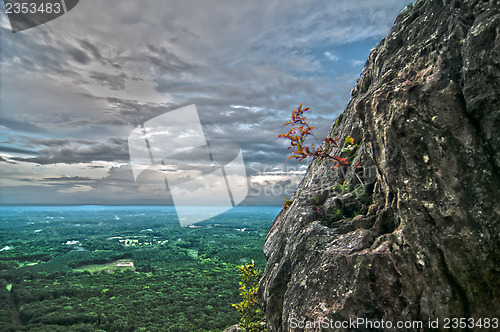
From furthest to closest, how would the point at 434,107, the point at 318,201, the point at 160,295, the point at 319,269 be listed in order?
the point at 160,295 < the point at 318,201 < the point at 319,269 < the point at 434,107

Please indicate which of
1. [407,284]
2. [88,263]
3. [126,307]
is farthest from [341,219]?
[88,263]

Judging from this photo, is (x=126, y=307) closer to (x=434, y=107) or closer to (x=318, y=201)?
(x=318, y=201)

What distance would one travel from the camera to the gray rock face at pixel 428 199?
13.7 feet

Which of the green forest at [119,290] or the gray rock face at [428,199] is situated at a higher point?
the gray rock face at [428,199]

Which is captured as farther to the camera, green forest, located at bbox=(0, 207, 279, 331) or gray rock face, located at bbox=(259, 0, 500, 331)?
green forest, located at bbox=(0, 207, 279, 331)

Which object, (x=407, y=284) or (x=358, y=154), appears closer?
(x=407, y=284)

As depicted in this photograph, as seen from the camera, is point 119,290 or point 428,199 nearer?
point 428,199

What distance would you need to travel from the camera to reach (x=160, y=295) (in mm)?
73500

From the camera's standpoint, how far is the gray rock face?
4180mm

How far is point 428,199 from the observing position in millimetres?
4559

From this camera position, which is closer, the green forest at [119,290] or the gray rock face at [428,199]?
the gray rock face at [428,199]

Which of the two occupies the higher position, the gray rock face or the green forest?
the gray rock face

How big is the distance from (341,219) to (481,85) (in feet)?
13.4

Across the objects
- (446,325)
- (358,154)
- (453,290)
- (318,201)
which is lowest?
(446,325)
